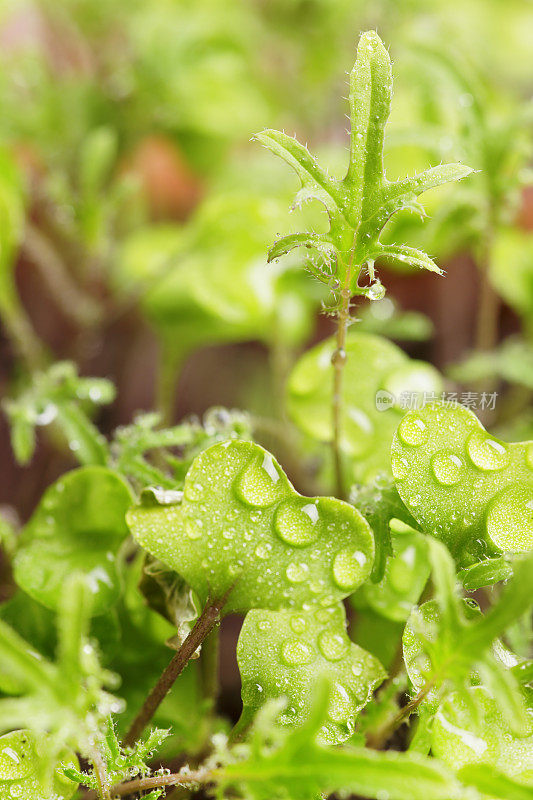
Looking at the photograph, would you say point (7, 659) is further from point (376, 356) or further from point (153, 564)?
point (376, 356)

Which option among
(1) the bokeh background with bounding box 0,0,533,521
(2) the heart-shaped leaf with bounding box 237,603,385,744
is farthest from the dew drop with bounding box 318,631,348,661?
(1) the bokeh background with bounding box 0,0,533,521

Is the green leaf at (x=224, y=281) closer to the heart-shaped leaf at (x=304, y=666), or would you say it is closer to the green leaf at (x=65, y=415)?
the green leaf at (x=65, y=415)

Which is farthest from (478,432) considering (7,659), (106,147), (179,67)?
(179,67)

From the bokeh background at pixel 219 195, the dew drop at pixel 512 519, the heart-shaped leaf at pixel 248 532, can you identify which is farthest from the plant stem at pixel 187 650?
the bokeh background at pixel 219 195

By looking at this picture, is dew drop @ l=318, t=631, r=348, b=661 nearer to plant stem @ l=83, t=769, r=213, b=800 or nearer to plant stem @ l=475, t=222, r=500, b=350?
Result: plant stem @ l=83, t=769, r=213, b=800

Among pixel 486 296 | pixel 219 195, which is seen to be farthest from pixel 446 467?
pixel 219 195

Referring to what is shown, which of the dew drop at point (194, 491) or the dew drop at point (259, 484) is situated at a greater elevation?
the dew drop at point (259, 484)
